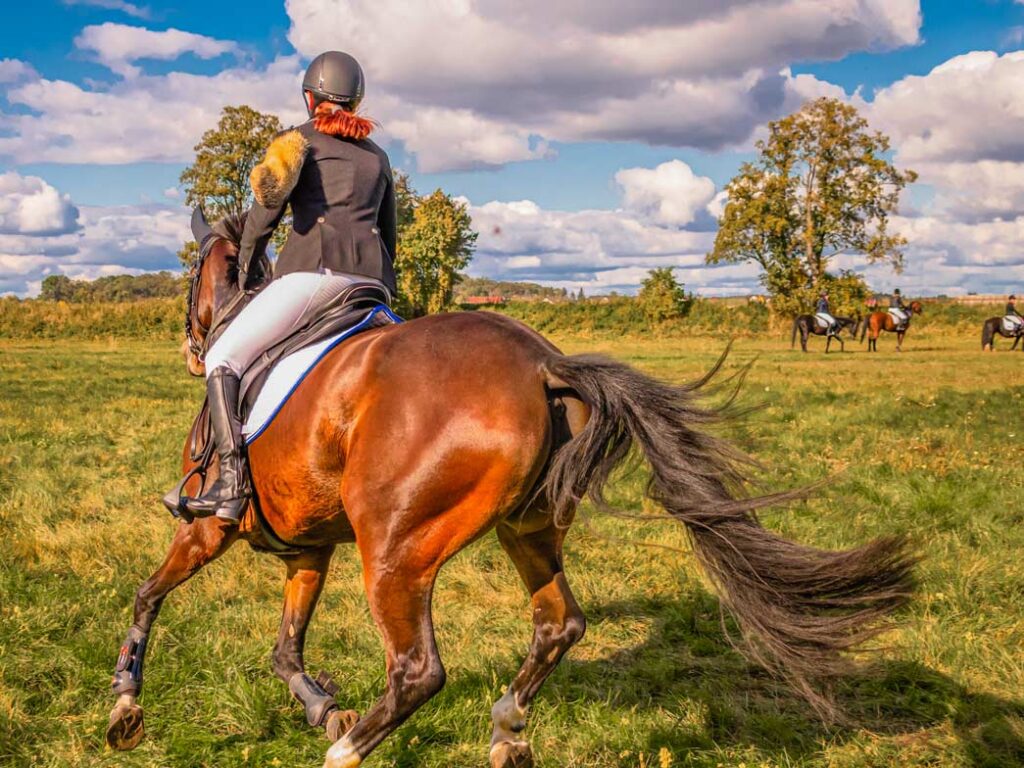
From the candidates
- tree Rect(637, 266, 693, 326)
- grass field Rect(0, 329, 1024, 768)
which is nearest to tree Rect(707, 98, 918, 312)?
tree Rect(637, 266, 693, 326)

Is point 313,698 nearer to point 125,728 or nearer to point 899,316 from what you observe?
→ point 125,728

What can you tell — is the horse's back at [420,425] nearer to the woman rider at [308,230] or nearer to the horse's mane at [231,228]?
the woman rider at [308,230]

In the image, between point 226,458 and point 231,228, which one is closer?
point 226,458

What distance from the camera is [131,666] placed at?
14.3 feet

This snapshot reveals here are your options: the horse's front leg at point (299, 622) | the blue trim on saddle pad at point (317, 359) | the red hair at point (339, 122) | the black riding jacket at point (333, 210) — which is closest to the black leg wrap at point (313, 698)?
the horse's front leg at point (299, 622)

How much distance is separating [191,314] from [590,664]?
3181 mm

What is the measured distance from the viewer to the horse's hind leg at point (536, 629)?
13.0ft

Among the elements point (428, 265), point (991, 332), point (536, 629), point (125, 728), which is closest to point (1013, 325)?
point (991, 332)

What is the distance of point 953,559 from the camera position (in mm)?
6941

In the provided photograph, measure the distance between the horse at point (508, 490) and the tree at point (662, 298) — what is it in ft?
158

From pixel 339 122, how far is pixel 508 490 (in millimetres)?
2056

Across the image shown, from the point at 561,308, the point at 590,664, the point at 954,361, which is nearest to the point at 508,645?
the point at 590,664

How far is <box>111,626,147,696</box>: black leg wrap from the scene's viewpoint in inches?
169

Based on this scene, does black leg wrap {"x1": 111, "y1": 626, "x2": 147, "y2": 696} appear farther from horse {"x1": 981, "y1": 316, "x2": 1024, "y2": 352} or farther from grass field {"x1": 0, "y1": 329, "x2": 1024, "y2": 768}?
horse {"x1": 981, "y1": 316, "x2": 1024, "y2": 352}
